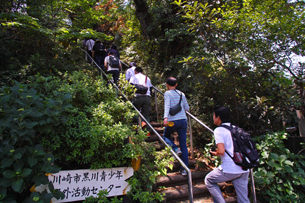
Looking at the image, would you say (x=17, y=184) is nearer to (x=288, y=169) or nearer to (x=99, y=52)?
(x=288, y=169)

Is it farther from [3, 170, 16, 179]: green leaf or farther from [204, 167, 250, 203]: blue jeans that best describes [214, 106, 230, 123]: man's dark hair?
[3, 170, 16, 179]: green leaf

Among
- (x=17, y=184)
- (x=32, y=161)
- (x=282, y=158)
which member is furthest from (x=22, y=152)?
(x=282, y=158)

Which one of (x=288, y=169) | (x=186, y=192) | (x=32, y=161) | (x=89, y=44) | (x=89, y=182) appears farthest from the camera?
(x=89, y=44)

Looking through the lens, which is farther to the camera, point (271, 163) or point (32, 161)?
point (271, 163)

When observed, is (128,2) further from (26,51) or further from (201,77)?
(201,77)

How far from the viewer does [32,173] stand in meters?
2.19

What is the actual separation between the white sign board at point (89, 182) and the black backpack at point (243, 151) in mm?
1401

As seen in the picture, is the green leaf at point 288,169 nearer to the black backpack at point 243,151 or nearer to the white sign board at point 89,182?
the black backpack at point 243,151

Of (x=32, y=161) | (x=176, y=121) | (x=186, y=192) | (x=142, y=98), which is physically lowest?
(x=186, y=192)

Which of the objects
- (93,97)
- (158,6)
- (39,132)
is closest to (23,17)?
(93,97)

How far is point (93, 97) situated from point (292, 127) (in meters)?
4.50

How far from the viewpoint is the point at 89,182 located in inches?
105

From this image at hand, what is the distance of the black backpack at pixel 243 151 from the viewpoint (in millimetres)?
2477

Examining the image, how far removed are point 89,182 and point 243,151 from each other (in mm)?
1949
